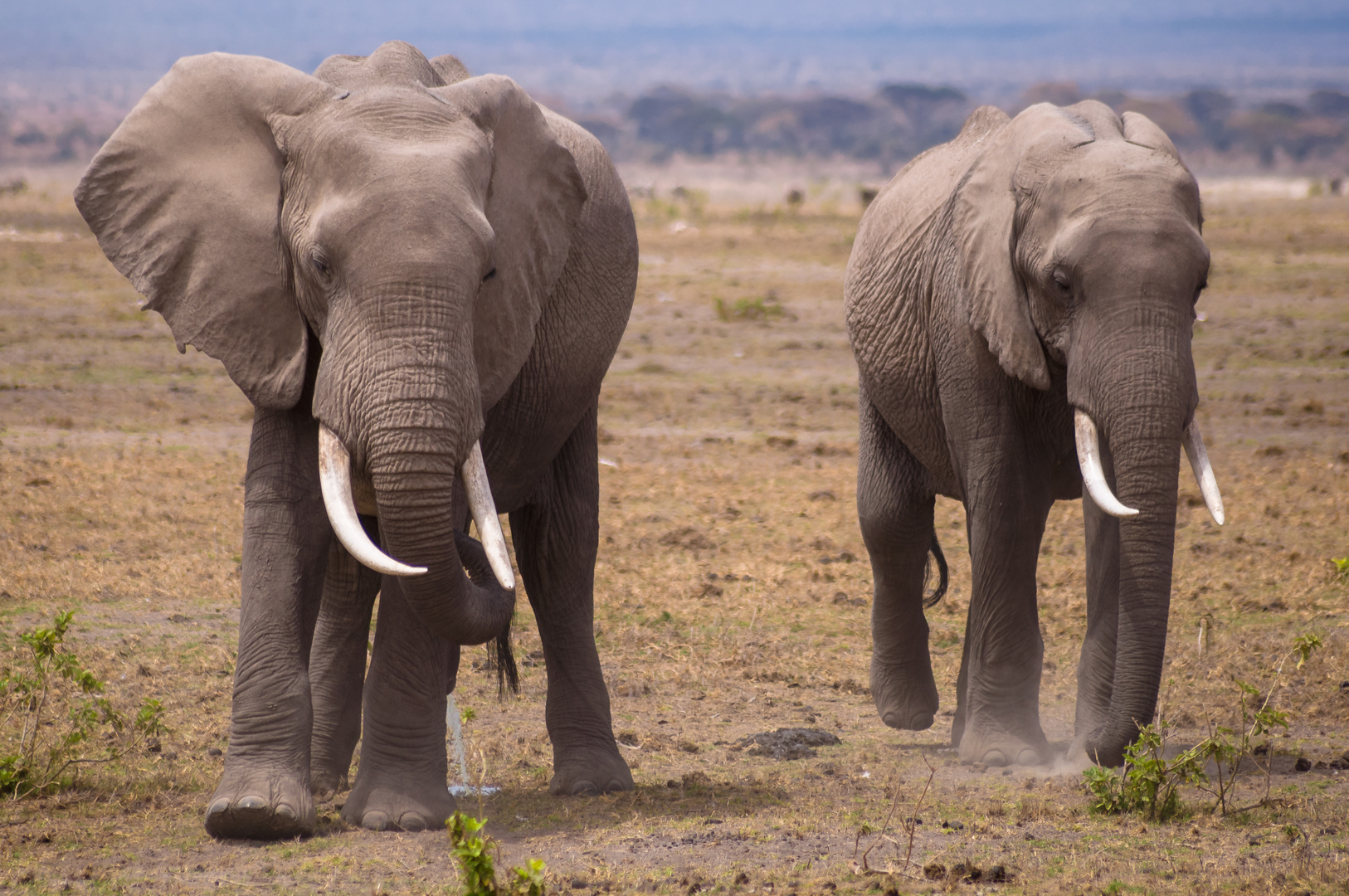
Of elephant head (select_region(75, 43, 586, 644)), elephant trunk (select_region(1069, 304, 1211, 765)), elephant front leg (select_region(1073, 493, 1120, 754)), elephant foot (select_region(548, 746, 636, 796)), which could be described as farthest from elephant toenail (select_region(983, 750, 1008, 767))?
elephant head (select_region(75, 43, 586, 644))

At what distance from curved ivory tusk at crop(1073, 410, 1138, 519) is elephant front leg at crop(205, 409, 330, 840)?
2.55 metres

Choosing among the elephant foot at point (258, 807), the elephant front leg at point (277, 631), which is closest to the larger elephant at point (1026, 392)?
the elephant front leg at point (277, 631)

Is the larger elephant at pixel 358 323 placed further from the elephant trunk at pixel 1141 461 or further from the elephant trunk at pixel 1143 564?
the elephant trunk at pixel 1143 564

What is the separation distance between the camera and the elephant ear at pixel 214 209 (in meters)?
4.93

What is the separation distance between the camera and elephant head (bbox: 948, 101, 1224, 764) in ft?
17.8

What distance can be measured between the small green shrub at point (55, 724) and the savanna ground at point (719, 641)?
0.32 ft

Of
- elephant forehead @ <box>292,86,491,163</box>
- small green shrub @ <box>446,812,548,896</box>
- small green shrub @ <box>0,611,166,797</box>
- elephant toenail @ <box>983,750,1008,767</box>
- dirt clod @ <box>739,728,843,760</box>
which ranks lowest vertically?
dirt clod @ <box>739,728,843,760</box>

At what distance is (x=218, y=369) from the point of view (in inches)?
648

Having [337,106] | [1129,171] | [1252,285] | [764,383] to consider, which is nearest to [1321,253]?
[1252,285]

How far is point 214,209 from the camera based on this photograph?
4.98 m

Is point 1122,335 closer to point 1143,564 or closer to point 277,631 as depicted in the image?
point 1143,564

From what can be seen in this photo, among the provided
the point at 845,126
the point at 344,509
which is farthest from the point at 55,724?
the point at 845,126

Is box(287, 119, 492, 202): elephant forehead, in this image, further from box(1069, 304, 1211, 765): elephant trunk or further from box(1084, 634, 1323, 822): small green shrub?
box(1084, 634, 1323, 822): small green shrub

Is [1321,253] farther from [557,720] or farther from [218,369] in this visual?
[557,720]
